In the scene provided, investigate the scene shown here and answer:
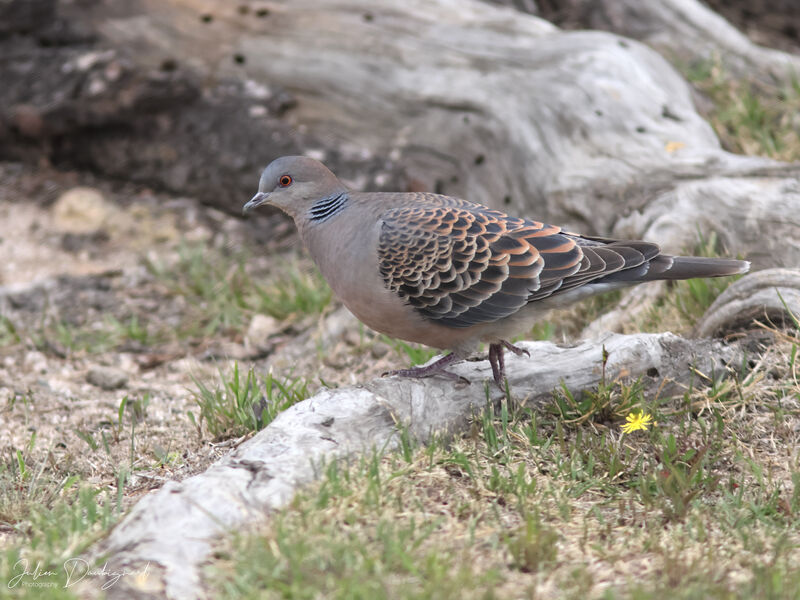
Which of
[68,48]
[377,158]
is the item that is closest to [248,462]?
[377,158]

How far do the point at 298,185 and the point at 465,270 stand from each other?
100cm

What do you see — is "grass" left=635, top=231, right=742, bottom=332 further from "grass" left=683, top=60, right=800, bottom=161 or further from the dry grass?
"grass" left=683, top=60, right=800, bottom=161

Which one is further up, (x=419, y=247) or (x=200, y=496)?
(x=419, y=247)

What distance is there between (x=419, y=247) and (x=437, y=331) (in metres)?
0.38

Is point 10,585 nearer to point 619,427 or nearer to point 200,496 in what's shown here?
point 200,496

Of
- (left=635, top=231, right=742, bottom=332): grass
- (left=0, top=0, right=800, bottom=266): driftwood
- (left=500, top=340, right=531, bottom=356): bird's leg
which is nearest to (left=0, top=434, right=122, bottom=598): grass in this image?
(left=500, top=340, right=531, bottom=356): bird's leg

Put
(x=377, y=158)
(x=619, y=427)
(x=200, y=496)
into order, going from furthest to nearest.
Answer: (x=377, y=158)
(x=619, y=427)
(x=200, y=496)

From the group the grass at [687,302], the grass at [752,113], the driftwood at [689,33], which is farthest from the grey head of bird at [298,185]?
the driftwood at [689,33]

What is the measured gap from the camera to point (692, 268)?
378 cm

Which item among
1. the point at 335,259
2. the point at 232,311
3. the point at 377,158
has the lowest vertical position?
the point at 232,311

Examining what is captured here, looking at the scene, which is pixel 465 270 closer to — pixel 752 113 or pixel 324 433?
pixel 324 433

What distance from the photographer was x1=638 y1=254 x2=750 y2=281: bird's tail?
12.4 ft

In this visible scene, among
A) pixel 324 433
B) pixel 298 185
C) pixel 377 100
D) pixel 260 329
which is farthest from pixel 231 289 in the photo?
pixel 324 433

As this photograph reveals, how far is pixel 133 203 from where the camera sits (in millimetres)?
7277
